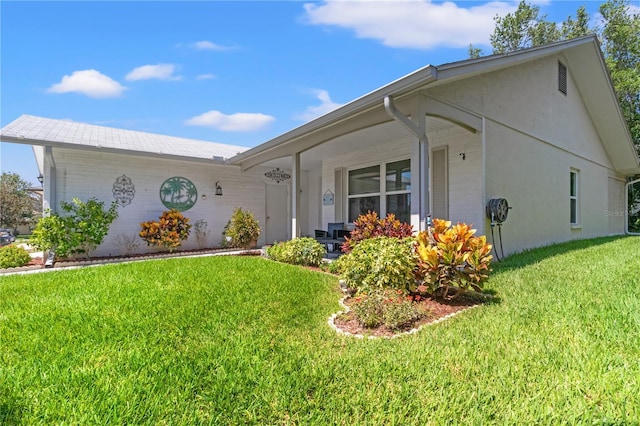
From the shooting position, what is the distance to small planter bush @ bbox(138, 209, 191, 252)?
902 centimetres

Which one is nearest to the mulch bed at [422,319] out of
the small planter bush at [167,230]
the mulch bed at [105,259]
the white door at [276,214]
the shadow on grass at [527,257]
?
the shadow on grass at [527,257]

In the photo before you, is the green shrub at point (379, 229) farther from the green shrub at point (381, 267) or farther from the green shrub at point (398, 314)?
the green shrub at point (398, 314)

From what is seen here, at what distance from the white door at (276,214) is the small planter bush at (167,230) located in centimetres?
307

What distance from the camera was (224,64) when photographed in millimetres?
8375

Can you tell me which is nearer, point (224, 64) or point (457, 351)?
point (457, 351)

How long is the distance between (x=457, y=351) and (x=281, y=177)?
10150 mm

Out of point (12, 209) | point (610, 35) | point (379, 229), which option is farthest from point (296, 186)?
point (12, 209)

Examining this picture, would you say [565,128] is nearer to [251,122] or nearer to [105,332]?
[105,332]

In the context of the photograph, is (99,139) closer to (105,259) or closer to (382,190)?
(105,259)

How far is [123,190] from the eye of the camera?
8.99 m

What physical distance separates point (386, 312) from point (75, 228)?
7874mm

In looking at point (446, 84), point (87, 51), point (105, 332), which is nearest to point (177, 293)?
point (105, 332)

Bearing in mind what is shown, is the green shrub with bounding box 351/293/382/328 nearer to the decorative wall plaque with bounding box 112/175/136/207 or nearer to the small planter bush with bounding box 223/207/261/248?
the small planter bush with bounding box 223/207/261/248

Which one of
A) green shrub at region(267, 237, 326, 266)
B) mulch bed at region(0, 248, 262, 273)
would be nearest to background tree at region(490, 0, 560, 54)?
green shrub at region(267, 237, 326, 266)
